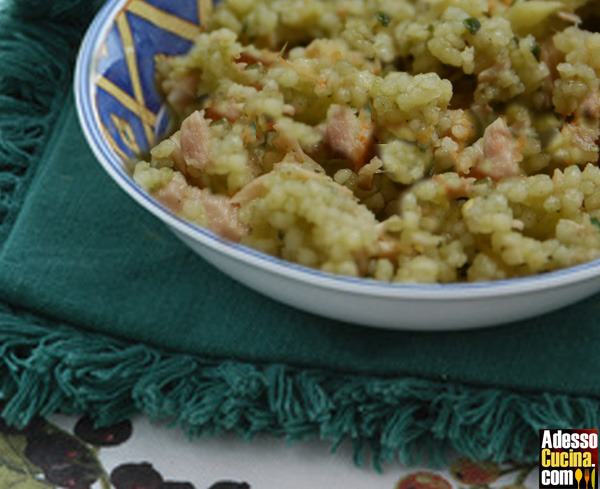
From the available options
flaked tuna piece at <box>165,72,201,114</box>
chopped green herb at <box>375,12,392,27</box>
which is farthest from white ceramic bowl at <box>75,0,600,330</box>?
chopped green herb at <box>375,12,392,27</box>

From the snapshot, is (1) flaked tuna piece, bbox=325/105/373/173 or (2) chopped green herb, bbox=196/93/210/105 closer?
(1) flaked tuna piece, bbox=325/105/373/173

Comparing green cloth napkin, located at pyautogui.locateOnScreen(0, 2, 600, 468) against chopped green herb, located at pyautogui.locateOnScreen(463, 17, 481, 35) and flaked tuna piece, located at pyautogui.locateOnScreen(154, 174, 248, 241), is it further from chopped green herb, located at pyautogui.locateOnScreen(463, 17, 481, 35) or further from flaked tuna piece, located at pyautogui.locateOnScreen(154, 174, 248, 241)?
chopped green herb, located at pyautogui.locateOnScreen(463, 17, 481, 35)

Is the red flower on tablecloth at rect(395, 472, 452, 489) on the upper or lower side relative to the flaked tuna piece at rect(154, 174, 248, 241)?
lower

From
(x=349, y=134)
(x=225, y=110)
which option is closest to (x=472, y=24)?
(x=349, y=134)

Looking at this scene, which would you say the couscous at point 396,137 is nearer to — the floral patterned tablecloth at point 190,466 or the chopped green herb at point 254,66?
the chopped green herb at point 254,66

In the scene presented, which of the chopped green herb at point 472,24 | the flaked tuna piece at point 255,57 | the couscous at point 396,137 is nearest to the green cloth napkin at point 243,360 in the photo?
the couscous at point 396,137

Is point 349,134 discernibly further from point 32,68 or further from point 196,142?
point 32,68
